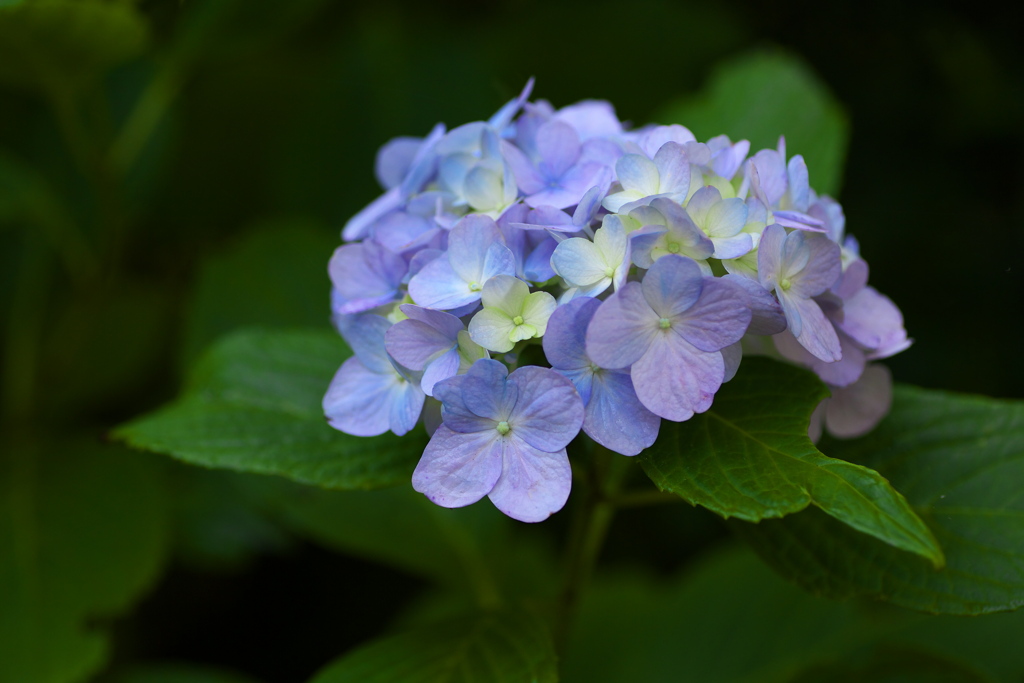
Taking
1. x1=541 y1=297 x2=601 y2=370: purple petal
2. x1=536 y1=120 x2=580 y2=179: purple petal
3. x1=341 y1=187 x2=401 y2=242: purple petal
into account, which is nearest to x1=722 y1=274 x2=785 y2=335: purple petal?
x1=541 y1=297 x2=601 y2=370: purple petal

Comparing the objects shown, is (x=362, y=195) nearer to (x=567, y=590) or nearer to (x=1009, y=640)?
(x=567, y=590)

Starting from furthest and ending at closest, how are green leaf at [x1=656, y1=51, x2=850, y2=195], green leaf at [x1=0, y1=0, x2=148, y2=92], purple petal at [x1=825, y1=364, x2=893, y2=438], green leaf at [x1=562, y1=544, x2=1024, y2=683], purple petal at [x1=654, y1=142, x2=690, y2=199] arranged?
green leaf at [x1=562, y1=544, x2=1024, y2=683] < green leaf at [x1=656, y1=51, x2=850, y2=195] < green leaf at [x1=0, y1=0, x2=148, y2=92] < purple petal at [x1=825, y1=364, x2=893, y2=438] < purple petal at [x1=654, y1=142, x2=690, y2=199]

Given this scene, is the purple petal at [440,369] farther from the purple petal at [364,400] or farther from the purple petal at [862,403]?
the purple petal at [862,403]

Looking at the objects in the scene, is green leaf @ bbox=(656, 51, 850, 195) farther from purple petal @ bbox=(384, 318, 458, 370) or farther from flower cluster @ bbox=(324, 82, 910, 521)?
purple petal @ bbox=(384, 318, 458, 370)

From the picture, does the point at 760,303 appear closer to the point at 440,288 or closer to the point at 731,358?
the point at 731,358

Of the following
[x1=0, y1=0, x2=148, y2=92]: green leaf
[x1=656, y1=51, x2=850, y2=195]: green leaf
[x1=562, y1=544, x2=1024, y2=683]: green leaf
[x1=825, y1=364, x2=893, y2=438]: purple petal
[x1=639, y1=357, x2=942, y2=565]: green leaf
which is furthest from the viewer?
[x1=562, y1=544, x2=1024, y2=683]: green leaf

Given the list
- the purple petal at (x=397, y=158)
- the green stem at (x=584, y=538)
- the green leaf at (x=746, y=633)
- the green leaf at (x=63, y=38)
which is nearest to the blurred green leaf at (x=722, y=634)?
the green leaf at (x=746, y=633)

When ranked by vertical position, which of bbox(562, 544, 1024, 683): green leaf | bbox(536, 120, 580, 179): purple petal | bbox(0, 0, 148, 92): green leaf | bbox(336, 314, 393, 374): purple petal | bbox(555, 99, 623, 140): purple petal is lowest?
bbox(562, 544, 1024, 683): green leaf
